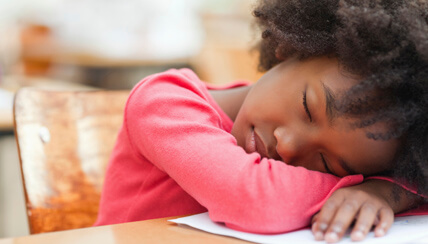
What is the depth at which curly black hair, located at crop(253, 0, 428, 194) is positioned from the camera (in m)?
0.60

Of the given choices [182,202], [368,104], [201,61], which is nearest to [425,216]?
[368,104]

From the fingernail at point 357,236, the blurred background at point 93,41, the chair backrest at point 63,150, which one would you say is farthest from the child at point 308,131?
the blurred background at point 93,41

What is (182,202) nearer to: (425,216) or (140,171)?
(140,171)

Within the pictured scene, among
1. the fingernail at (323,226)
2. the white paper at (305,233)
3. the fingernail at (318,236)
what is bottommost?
the white paper at (305,233)

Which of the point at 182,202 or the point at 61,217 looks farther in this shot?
the point at 61,217

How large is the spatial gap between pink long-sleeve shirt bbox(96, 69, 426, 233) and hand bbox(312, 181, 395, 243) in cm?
2

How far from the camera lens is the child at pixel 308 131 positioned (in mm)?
603

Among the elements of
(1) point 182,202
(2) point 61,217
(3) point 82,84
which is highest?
(1) point 182,202

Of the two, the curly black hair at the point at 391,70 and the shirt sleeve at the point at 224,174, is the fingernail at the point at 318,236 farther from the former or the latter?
the curly black hair at the point at 391,70

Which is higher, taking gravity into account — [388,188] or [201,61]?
[388,188]

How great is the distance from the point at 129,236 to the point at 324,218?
23cm

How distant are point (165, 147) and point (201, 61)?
Answer: 2.08 metres

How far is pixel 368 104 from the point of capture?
2.03 feet

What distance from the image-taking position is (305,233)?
1.97 ft
